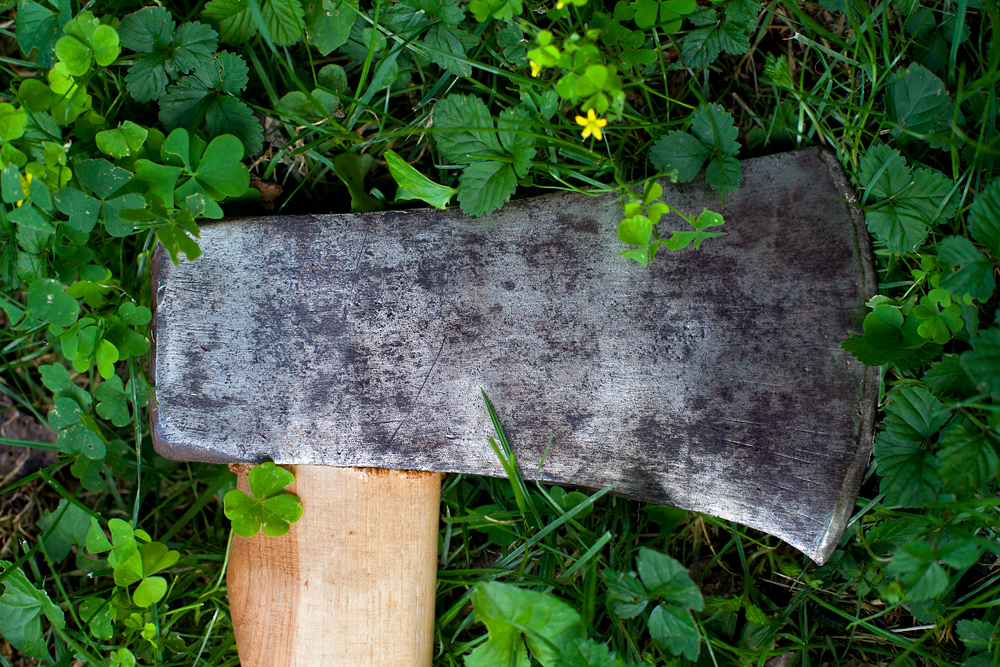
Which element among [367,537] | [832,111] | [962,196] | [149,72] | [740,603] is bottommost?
[740,603]

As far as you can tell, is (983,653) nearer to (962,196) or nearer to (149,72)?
(962,196)

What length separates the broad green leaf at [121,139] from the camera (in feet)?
6.29

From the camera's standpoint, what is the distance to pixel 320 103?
2.02 m

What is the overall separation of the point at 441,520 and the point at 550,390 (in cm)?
79

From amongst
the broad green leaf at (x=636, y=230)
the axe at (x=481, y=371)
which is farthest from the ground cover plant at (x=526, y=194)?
the axe at (x=481, y=371)

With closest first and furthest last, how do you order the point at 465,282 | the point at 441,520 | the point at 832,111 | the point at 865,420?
the point at 865,420, the point at 465,282, the point at 832,111, the point at 441,520

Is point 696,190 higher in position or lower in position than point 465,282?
higher

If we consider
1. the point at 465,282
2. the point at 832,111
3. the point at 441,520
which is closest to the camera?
the point at 465,282

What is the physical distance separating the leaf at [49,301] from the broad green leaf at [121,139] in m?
0.48

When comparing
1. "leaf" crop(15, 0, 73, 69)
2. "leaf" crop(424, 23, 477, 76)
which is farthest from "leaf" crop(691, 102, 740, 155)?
"leaf" crop(15, 0, 73, 69)

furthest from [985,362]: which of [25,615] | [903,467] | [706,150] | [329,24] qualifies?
[25,615]

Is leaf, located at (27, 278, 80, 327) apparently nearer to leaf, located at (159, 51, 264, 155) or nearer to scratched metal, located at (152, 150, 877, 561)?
scratched metal, located at (152, 150, 877, 561)

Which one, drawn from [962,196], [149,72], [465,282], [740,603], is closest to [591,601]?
[740,603]

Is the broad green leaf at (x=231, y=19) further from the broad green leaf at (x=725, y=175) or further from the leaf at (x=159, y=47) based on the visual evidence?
the broad green leaf at (x=725, y=175)
